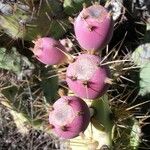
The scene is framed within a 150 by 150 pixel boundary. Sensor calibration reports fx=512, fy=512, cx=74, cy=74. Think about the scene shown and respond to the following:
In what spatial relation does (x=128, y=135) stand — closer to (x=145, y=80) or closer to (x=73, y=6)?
(x=145, y=80)

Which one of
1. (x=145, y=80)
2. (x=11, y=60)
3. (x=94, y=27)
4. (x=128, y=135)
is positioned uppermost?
(x=94, y=27)

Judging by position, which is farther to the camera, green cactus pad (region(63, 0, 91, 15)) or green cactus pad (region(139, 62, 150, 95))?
green cactus pad (region(139, 62, 150, 95))

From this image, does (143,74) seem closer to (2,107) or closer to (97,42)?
(97,42)

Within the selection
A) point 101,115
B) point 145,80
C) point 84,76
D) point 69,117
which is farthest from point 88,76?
point 145,80

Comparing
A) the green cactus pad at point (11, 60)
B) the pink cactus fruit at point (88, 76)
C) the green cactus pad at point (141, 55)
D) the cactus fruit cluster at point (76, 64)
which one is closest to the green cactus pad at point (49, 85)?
the cactus fruit cluster at point (76, 64)

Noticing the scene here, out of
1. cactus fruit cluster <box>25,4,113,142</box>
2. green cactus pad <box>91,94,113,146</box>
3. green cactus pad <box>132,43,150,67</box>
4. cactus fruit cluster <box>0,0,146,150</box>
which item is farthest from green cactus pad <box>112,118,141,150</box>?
cactus fruit cluster <box>25,4,113,142</box>

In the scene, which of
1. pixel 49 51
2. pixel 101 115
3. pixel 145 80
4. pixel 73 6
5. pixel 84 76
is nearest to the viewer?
pixel 84 76

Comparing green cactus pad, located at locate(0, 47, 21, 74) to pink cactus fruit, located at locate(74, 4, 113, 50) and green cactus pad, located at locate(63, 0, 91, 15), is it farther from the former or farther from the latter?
pink cactus fruit, located at locate(74, 4, 113, 50)

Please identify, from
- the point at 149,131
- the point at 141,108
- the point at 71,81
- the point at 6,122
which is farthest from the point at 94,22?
the point at 6,122
